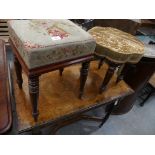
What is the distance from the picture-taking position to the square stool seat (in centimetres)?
70

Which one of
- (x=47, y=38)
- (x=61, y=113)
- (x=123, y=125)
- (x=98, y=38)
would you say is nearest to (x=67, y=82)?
(x=61, y=113)

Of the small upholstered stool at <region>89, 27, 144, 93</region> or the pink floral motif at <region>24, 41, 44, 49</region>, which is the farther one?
the small upholstered stool at <region>89, 27, 144, 93</region>

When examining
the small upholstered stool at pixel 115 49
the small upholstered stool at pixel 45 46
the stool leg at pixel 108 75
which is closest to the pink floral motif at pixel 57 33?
the small upholstered stool at pixel 45 46

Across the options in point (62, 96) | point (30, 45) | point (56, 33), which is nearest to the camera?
point (30, 45)

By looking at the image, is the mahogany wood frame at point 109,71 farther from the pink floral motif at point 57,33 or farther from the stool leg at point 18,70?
the stool leg at point 18,70

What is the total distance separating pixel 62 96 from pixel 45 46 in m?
0.45

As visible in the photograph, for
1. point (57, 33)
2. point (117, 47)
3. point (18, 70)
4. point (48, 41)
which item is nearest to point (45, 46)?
point (48, 41)

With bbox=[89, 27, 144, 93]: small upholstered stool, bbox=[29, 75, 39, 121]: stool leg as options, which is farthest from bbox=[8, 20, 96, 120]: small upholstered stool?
bbox=[89, 27, 144, 93]: small upholstered stool

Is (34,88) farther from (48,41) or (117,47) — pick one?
(117,47)

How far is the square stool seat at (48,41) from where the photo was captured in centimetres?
70

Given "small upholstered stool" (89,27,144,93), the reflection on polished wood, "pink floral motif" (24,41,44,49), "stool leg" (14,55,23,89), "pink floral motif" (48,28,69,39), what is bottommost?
the reflection on polished wood

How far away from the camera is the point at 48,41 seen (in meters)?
0.74

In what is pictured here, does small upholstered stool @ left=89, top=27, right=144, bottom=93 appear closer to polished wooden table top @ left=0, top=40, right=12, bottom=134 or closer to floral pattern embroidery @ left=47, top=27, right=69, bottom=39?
floral pattern embroidery @ left=47, top=27, right=69, bottom=39

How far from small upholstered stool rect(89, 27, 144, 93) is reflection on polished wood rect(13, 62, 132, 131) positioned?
102 millimetres
